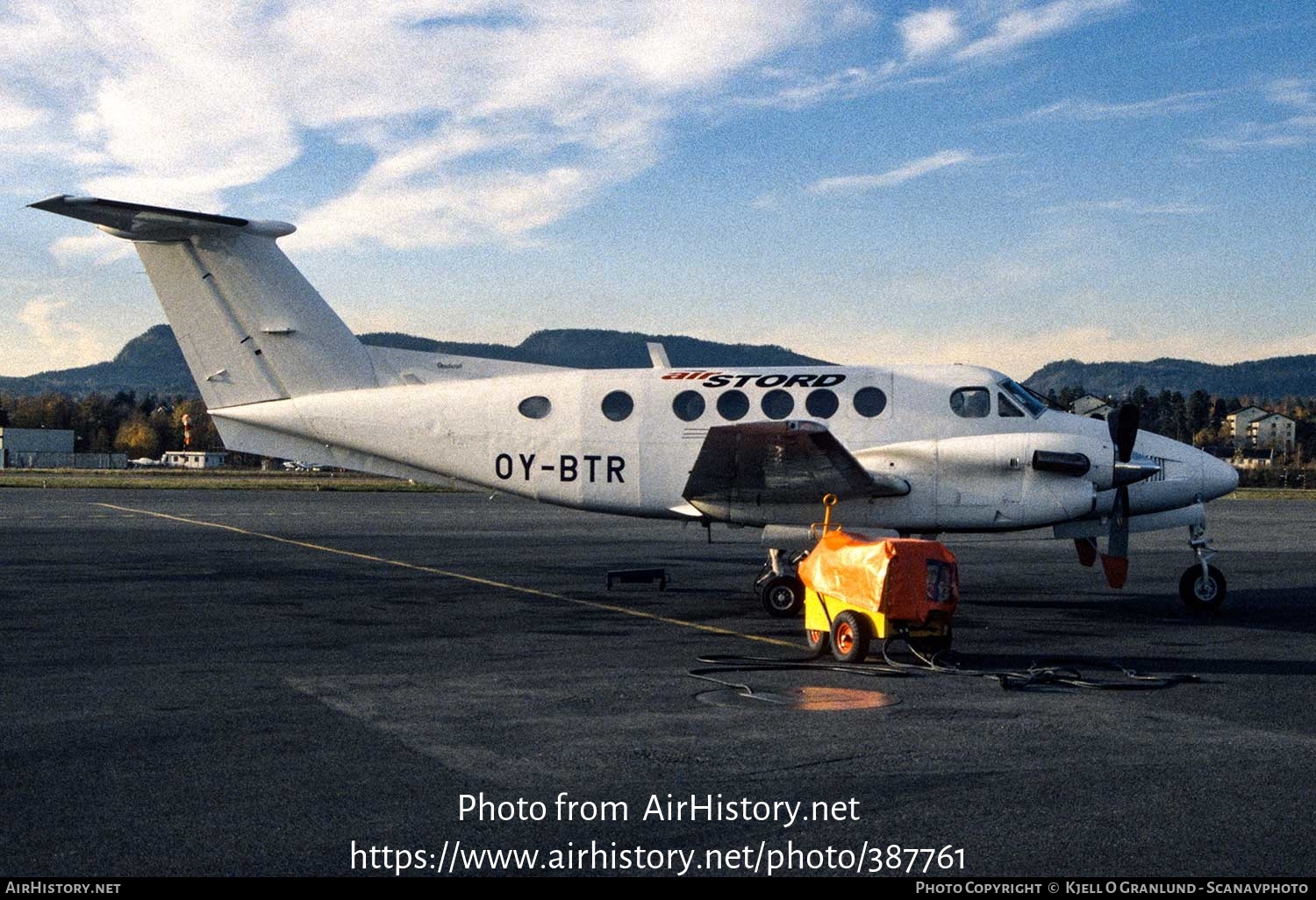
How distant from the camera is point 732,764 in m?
7.30

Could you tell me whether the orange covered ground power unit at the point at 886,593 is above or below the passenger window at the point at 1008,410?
below

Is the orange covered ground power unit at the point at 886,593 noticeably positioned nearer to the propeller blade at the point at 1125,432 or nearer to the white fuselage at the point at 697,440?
the white fuselage at the point at 697,440

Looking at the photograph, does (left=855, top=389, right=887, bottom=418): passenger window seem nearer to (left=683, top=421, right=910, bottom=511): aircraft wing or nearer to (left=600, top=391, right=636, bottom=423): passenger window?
(left=683, top=421, right=910, bottom=511): aircraft wing

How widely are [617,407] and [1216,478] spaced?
8955mm

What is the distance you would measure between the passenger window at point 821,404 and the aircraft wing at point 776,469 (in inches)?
59.9

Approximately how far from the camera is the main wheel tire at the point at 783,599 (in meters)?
15.4

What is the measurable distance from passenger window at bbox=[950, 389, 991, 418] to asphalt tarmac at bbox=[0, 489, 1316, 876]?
9.55ft

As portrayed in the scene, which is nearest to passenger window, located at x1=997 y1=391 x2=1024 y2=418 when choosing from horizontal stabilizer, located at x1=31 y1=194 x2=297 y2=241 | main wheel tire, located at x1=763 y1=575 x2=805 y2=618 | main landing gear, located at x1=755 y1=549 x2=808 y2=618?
main landing gear, located at x1=755 y1=549 x2=808 y2=618

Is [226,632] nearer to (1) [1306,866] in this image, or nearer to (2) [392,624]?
(2) [392,624]

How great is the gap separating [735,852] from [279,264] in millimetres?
14737

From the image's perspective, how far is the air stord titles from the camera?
16828mm

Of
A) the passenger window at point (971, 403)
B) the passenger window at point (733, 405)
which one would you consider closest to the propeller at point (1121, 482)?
Answer: the passenger window at point (971, 403)

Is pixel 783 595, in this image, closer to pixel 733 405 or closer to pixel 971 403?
pixel 733 405
